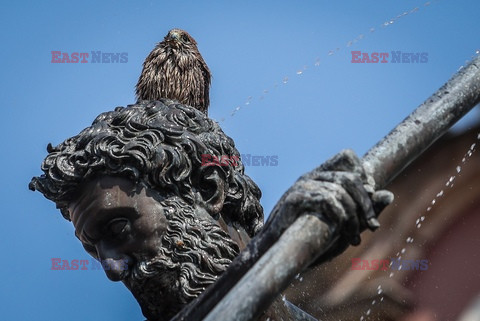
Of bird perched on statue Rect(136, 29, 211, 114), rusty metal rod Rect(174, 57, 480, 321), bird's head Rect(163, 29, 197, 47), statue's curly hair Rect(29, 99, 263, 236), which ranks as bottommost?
rusty metal rod Rect(174, 57, 480, 321)

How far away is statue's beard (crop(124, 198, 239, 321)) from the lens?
855 cm

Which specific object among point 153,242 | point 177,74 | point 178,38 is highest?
point 178,38

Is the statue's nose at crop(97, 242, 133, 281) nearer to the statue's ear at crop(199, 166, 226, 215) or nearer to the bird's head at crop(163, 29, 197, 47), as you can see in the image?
the statue's ear at crop(199, 166, 226, 215)

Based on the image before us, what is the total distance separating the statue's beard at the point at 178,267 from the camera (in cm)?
855

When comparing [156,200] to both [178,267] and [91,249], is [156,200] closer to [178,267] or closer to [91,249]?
[178,267]

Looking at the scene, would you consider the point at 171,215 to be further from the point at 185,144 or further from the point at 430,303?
the point at 430,303

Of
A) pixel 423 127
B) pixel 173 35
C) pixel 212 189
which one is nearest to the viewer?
pixel 423 127

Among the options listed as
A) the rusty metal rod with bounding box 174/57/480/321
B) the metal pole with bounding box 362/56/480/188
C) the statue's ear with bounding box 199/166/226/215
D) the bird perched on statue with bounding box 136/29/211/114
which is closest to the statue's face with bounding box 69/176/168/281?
the statue's ear with bounding box 199/166/226/215

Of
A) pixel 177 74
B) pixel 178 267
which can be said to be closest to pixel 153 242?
pixel 178 267

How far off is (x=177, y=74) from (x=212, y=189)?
1.56 m

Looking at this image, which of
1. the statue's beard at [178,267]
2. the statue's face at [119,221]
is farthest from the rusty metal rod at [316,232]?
the statue's face at [119,221]

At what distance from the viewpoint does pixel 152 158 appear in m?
8.96

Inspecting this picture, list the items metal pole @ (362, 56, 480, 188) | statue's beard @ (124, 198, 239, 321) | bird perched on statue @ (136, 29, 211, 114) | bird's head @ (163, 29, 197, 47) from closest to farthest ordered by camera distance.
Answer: metal pole @ (362, 56, 480, 188)
statue's beard @ (124, 198, 239, 321)
bird perched on statue @ (136, 29, 211, 114)
bird's head @ (163, 29, 197, 47)

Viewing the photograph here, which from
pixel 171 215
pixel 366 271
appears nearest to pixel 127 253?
pixel 171 215
